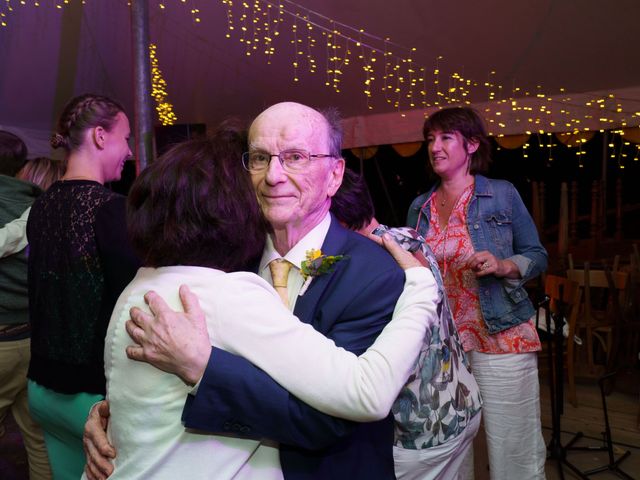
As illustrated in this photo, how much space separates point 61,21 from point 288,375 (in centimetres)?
633

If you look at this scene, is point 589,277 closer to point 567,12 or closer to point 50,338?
point 567,12

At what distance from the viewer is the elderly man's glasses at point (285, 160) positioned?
4.34 ft

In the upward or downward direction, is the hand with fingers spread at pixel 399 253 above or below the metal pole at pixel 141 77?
below

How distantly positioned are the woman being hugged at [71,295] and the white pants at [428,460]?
0.88 metres

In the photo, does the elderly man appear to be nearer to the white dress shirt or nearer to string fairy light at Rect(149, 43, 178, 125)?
the white dress shirt

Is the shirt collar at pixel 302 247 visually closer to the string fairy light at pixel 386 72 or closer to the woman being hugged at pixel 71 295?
the woman being hugged at pixel 71 295

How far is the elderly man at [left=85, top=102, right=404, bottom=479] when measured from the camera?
911 millimetres

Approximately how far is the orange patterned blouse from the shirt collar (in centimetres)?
109

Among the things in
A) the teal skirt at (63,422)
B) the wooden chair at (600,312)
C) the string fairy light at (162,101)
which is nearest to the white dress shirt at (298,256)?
the teal skirt at (63,422)

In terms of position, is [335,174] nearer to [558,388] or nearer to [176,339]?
[176,339]

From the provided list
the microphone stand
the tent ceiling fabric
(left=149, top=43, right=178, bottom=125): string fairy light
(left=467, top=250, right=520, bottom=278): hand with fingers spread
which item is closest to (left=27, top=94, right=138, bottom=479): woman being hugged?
(left=467, top=250, right=520, bottom=278): hand with fingers spread

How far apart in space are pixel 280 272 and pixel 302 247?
77 millimetres

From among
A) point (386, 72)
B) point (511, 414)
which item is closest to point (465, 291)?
point (511, 414)

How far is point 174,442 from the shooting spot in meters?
0.94
